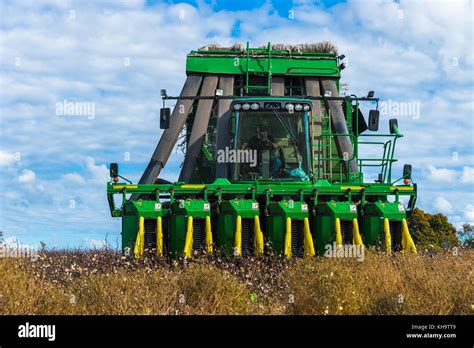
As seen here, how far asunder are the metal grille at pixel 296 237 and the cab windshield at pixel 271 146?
56.3 inches

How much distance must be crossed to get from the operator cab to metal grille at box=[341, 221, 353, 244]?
141 cm

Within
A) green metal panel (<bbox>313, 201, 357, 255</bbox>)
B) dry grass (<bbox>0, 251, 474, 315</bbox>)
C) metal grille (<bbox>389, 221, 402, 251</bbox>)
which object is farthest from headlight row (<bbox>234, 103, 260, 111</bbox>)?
dry grass (<bbox>0, 251, 474, 315</bbox>)

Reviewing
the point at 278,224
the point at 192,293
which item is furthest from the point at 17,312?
the point at 278,224

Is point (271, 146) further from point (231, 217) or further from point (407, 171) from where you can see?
point (407, 171)

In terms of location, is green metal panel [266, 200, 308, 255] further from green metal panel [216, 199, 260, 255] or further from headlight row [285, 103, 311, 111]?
headlight row [285, 103, 311, 111]

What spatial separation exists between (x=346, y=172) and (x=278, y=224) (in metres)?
3.31

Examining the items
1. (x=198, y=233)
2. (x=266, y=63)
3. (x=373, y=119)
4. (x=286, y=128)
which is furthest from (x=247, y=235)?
(x=266, y=63)

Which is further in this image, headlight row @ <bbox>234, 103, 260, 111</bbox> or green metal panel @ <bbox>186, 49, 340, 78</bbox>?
green metal panel @ <bbox>186, 49, 340, 78</bbox>

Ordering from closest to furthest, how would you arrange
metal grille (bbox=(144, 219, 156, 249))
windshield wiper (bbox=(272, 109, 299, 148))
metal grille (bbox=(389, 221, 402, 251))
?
1. metal grille (bbox=(144, 219, 156, 249))
2. metal grille (bbox=(389, 221, 402, 251))
3. windshield wiper (bbox=(272, 109, 299, 148))

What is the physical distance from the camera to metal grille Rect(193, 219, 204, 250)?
37.3 feet

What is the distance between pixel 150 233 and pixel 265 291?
9.26ft

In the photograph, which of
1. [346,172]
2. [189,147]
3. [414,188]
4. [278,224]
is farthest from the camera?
[189,147]
